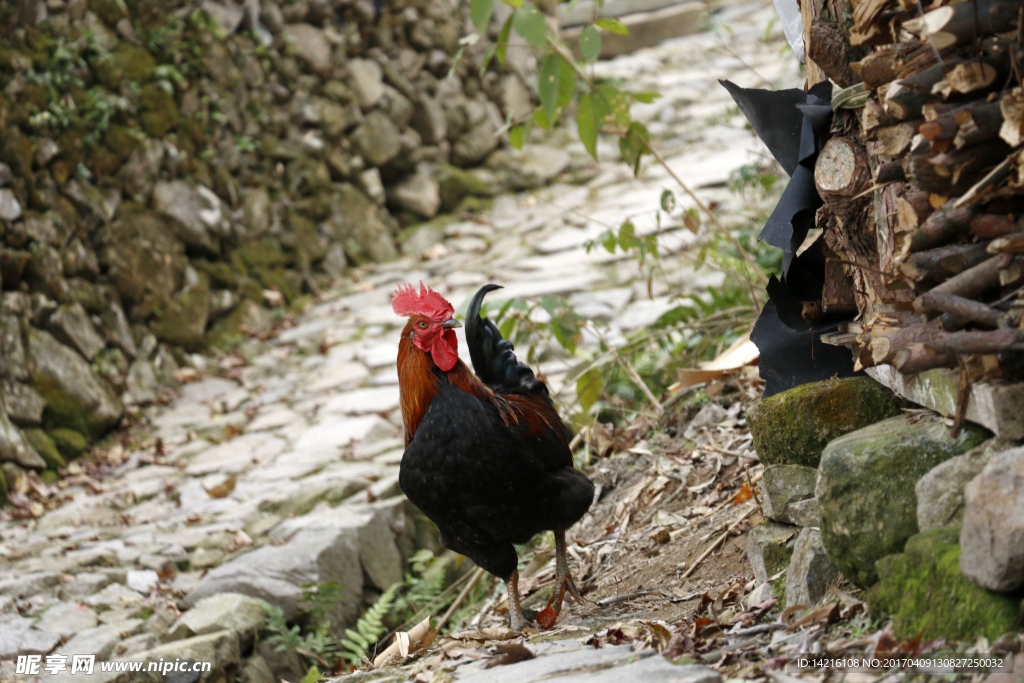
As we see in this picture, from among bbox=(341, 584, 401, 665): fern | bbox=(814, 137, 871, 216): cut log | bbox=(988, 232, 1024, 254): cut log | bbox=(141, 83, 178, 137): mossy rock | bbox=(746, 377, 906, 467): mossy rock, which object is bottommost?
bbox=(341, 584, 401, 665): fern

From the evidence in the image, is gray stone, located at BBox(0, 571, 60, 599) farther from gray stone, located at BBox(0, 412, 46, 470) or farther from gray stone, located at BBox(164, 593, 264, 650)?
gray stone, located at BBox(0, 412, 46, 470)

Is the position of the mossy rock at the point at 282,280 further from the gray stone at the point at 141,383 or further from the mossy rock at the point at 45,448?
the mossy rock at the point at 45,448

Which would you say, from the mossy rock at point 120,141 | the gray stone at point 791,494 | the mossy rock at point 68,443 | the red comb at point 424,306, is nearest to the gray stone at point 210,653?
the red comb at point 424,306

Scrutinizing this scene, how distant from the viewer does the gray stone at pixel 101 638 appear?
350cm

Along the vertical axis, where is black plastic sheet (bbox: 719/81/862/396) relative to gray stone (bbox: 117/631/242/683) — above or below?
above

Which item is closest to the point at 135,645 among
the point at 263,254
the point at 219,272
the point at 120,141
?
the point at 219,272

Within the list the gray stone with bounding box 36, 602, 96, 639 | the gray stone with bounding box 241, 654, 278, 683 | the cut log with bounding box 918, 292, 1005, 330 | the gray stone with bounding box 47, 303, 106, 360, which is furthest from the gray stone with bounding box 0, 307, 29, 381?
the cut log with bounding box 918, 292, 1005, 330

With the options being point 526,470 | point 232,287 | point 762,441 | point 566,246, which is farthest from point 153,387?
point 762,441

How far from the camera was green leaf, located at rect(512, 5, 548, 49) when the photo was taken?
3.25 m

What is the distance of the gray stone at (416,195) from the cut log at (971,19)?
28.9ft

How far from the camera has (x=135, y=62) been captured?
25.2 ft

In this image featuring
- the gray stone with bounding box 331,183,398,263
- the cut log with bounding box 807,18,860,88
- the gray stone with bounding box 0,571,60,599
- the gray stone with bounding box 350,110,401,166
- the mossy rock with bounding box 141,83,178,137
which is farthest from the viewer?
the gray stone with bounding box 350,110,401,166

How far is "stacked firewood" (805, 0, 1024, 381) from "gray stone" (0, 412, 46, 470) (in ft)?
18.1

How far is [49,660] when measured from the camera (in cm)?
344
